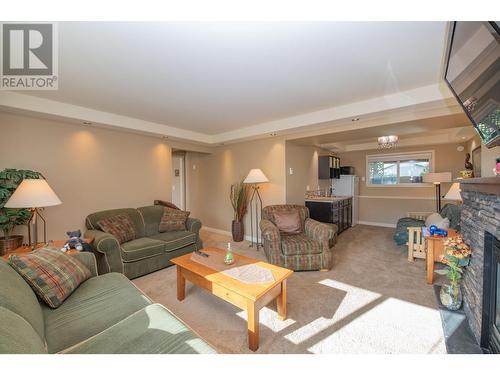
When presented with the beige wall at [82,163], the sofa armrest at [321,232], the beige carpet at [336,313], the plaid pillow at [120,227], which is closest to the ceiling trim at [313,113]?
the beige wall at [82,163]

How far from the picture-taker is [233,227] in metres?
4.59

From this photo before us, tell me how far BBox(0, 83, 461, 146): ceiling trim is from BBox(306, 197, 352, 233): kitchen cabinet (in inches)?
62.8

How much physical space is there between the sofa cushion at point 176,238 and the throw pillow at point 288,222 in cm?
143

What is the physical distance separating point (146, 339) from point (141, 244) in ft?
6.82

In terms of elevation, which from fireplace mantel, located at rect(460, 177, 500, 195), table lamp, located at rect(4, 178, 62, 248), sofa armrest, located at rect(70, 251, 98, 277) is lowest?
sofa armrest, located at rect(70, 251, 98, 277)

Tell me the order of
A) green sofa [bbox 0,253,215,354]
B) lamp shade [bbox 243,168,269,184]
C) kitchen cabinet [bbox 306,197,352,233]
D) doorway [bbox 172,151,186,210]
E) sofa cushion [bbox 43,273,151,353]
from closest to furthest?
green sofa [bbox 0,253,215,354], sofa cushion [bbox 43,273,151,353], lamp shade [bbox 243,168,269,184], kitchen cabinet [bbox 306,197,352,233], doorway [bbox 172,151,186,210]

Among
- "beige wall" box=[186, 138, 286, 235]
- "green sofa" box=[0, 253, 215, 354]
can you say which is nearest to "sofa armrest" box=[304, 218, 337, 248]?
"beige wall" box=[186, 138, 286, 235]

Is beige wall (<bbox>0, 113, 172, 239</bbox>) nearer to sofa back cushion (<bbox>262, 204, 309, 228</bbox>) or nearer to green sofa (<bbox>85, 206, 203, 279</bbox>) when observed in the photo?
green sofa (<bbox>85, 206, 203, 279</bbox>)

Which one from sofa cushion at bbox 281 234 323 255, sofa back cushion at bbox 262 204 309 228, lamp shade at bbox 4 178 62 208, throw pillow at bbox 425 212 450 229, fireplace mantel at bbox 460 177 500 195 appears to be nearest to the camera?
fireplace mantel at bbox 460 177 500 195

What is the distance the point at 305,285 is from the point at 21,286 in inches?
98.5

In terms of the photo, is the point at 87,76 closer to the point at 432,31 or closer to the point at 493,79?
the point at 432,31

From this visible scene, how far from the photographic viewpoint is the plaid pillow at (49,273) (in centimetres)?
144

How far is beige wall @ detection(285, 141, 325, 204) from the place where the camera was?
169 inches

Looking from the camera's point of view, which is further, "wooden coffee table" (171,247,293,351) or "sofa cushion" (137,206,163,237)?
"sofa cushion" (137,206,163,237)
